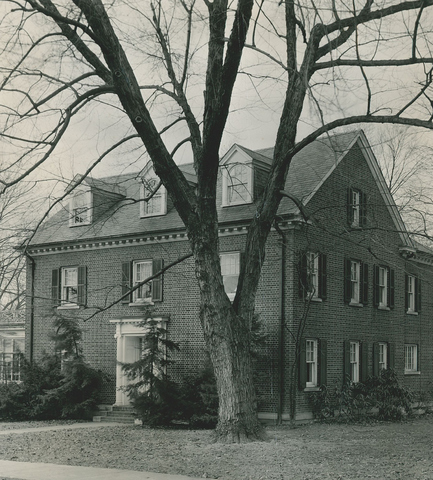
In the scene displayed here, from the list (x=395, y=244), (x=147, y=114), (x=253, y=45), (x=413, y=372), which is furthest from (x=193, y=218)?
(x=413, y=372)

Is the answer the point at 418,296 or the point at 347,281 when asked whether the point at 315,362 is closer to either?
the point at 347,281

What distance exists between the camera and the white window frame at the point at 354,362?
26.4 metres

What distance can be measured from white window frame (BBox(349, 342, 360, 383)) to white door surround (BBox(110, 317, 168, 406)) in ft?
22.1

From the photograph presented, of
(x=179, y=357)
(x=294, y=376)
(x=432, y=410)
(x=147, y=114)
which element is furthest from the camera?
(x=432, y=410)

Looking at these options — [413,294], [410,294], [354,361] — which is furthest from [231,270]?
[413,294]

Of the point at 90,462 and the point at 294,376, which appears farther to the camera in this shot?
the point at 294,376

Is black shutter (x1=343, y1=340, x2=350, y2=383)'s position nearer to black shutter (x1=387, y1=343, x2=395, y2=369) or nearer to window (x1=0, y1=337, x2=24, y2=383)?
black shutter (x1=387, y1=343, x2=395, y2=369)

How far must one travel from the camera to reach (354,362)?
2652 centimetres

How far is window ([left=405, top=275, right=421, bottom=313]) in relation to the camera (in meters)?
30.7

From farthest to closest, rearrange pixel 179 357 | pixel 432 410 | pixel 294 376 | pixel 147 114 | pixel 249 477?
pixel 432 410
pixel 179 357
pixel 294 376
pixel 147 114
pixel 249 477

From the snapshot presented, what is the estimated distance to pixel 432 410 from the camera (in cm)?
2891

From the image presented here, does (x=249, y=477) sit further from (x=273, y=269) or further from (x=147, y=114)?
(x=273, y=269)

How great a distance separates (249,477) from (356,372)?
15329mm

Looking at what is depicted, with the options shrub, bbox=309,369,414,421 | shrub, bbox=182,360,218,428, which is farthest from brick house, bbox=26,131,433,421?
shrub, bbox=182,360,218,428
